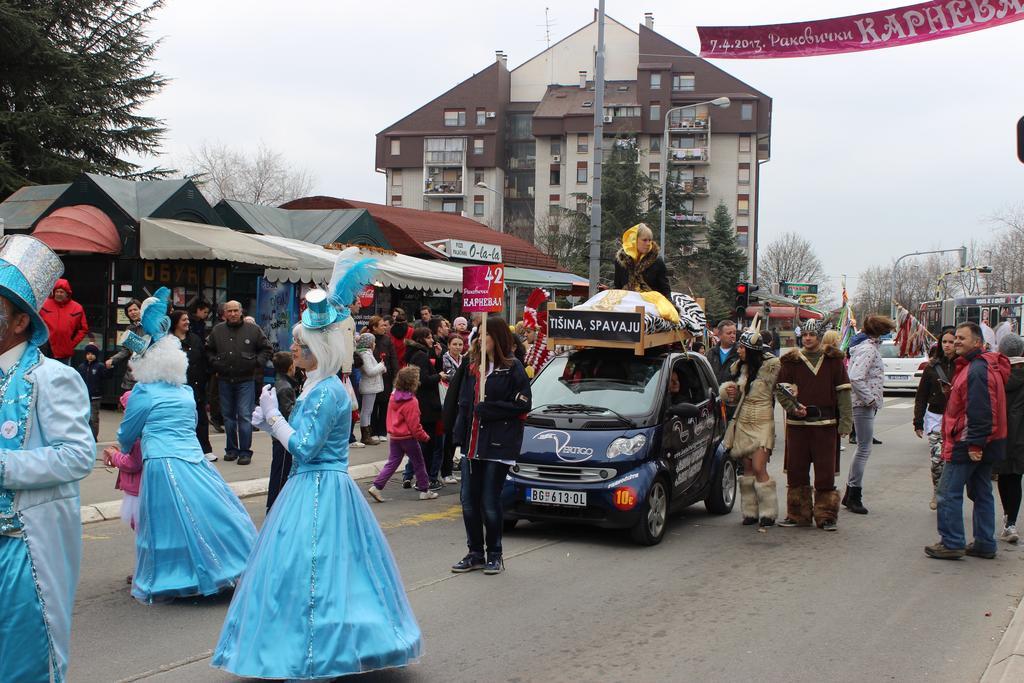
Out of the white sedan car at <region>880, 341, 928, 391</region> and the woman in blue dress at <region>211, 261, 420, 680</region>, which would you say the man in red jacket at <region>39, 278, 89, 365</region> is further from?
the white sedan car at <region>880, 341, 928, 391</region>

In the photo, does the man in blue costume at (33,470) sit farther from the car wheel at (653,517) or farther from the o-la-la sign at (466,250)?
the o-la-la sign at (466,250)

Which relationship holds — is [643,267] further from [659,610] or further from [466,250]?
[466,250]

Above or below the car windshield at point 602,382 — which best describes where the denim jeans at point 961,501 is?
below

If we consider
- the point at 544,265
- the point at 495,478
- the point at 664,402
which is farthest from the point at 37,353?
the point at 544,265

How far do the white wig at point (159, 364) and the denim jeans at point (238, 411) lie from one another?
5643 millimetres

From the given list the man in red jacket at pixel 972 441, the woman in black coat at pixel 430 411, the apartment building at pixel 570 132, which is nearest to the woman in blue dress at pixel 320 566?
the man in red jacket at pixel 972 441

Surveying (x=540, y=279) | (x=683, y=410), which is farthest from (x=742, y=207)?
(x=683, y=410)

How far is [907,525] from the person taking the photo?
973 cm

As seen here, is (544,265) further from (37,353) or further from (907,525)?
(37,353)

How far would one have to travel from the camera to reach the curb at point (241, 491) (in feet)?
29.9

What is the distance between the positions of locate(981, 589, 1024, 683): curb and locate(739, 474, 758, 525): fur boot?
3.42 m

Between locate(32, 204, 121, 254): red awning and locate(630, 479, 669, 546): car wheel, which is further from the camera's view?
locate(32, 204, 121, 254): red awning

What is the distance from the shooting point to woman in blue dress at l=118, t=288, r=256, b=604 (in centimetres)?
634

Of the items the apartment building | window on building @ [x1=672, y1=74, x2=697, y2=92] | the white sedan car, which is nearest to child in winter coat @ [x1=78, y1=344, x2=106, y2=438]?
the white sedan car
